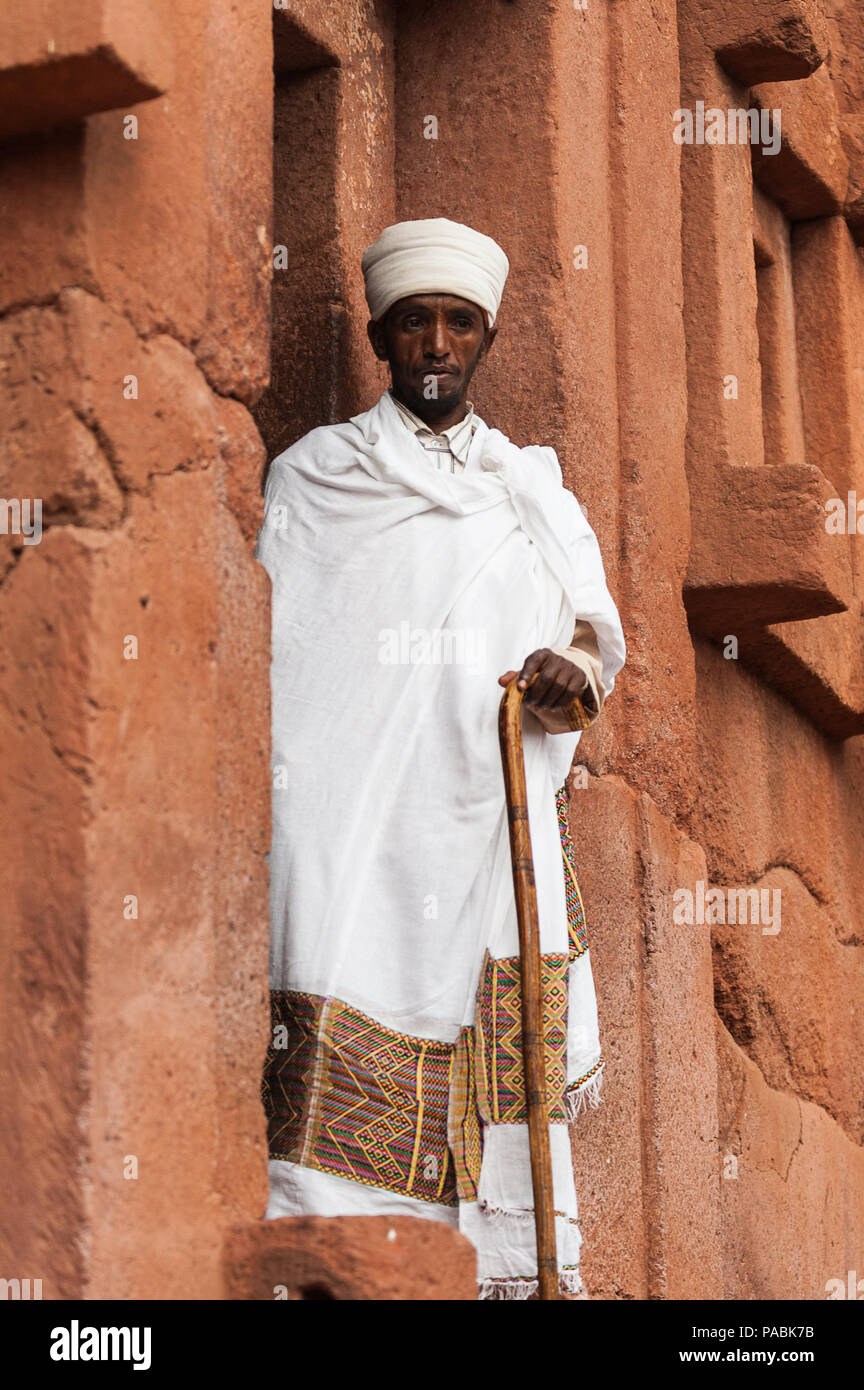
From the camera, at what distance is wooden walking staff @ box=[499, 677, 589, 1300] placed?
12.5 ft

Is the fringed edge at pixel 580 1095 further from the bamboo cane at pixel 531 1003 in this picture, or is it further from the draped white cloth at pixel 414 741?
the bamboo cane at pixel 531 1003

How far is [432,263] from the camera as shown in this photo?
4.49 metres

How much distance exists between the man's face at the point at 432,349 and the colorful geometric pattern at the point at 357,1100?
52.2 inches

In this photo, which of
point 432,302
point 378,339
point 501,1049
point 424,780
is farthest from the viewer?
point 378,339

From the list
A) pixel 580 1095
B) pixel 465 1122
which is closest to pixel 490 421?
pixel 580 1095

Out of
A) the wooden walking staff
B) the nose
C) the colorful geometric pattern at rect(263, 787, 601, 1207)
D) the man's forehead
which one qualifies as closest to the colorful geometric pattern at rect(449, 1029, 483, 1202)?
the colorful geometric pattern at rect(263, 787, 601, 1207)

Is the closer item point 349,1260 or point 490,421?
point 349,1260

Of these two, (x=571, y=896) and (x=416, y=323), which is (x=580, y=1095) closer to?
(x=571, y=896)

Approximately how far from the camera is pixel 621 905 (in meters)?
5.18

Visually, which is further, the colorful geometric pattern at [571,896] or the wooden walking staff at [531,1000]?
the colorful geometric pattern at [571,896]

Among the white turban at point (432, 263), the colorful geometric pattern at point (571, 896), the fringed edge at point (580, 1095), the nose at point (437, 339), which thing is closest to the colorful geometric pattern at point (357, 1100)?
the fringed edge at point (580, 1095)

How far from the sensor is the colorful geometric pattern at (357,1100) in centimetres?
392

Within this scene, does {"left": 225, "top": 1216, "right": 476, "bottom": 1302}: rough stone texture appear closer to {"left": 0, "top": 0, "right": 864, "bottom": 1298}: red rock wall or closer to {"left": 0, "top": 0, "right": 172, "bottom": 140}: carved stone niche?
{"left": 0, "top": 0, "right": 864, "bottom": 1298}: red rock wall

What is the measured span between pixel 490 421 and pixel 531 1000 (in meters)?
1.89
